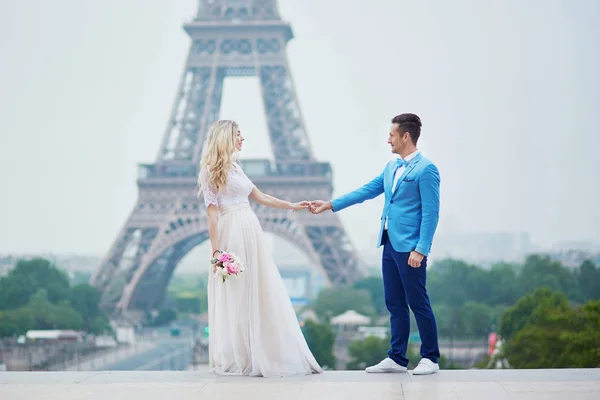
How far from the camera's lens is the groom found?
5793 millimetres

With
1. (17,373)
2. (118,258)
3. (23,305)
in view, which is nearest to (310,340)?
(118,258)

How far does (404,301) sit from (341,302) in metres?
33.1

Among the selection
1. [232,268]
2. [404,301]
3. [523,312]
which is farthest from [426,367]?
[523,312]

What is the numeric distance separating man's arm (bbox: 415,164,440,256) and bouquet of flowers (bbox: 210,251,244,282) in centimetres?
112

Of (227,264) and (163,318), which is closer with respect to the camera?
(227,264)

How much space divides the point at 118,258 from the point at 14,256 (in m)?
14.2

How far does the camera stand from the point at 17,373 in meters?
6.48

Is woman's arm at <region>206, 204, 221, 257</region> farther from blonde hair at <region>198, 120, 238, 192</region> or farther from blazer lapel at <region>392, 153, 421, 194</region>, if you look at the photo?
blazer lapel at <region>392, 153, 421, 194</region>

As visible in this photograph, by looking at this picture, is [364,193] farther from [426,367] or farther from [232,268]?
[426,367]

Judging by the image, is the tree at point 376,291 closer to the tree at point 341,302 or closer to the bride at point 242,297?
the tree at point 341,302

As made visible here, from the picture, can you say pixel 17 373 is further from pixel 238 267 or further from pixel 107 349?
pixel 107 349

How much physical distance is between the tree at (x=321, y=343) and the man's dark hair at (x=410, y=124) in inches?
976

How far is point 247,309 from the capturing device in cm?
620

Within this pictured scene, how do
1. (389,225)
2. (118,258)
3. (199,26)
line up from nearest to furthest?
(389,225), (118,258), (199,26)
